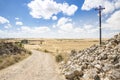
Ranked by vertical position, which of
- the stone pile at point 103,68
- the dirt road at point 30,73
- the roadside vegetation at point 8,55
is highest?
the stone pile at point 103,68

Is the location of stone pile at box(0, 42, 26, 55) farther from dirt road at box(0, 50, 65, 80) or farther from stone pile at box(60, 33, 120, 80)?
stone pile at box(60, 33, 120, 80)

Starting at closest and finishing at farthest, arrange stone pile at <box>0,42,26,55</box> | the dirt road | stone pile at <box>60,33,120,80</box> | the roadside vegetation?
stone pile at <box>60,33,120,80</box>
the dirt road
the roadside vegetation
stone pile at <box>0,42,26,55</box>

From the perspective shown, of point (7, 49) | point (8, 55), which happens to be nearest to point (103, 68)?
point (8, 55)

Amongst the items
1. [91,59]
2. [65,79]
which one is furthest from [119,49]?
[65,79]

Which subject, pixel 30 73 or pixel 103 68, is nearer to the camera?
pixel 103 68

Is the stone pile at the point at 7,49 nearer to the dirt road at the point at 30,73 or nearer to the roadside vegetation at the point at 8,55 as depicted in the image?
the roadside vegetation at the point at 8,55

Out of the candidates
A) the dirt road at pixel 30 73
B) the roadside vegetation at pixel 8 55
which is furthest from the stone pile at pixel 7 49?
the dirt road at pixel 30 73

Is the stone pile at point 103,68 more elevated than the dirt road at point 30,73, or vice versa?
the stone pile at point 103,68

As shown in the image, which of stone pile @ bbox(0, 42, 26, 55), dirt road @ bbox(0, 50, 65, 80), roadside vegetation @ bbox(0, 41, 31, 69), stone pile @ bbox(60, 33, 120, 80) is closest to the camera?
stone pile @ bbox(60, 33, 120, 80)

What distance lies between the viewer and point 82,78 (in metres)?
15.7

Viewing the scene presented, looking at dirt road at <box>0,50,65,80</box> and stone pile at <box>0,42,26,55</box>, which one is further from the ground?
stone pile at <box>0,42,26,55</box>

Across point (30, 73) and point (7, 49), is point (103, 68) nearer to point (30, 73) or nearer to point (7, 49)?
point (30, 73)

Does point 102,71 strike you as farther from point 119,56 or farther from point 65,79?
point 65,79

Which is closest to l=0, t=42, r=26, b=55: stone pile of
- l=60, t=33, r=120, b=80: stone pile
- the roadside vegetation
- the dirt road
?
the roadside vegetation
